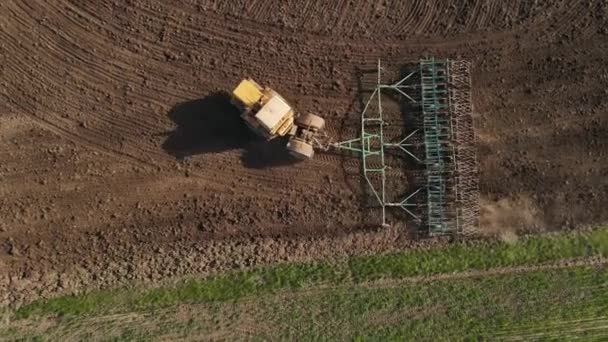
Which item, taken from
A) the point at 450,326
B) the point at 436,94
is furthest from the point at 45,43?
the point at 450,326

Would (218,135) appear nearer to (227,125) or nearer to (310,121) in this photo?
(227,125)

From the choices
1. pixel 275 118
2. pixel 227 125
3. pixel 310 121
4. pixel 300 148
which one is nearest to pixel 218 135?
pixel 227 125

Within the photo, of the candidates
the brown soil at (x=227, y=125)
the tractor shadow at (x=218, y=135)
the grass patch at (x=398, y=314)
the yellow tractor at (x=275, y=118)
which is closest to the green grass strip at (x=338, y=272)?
the grass patch at (x=398, y=314)

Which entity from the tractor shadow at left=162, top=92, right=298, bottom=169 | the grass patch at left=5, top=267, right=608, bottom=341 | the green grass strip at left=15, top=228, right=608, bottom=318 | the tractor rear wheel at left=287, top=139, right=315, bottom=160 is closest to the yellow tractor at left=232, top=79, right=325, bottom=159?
the tractor rear wheel at left=287, top=139, right=315, bottom=160

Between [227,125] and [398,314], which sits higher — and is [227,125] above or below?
above

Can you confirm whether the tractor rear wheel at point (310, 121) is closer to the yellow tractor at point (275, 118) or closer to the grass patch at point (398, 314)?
the yellow tractor at point (275, 118)
